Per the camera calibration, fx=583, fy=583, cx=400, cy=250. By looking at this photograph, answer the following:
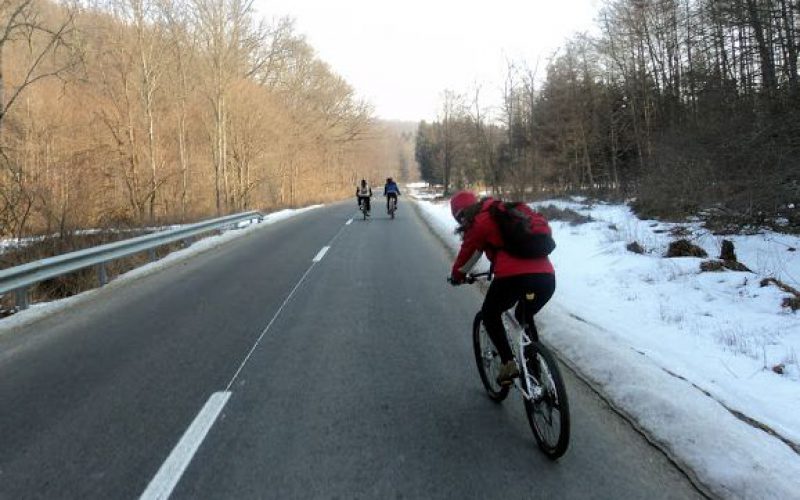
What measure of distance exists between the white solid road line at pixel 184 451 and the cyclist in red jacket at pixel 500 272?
2197mm

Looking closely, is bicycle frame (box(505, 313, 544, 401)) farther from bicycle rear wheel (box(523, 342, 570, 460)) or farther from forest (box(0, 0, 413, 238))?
forest (box(0, 0, 413, 238))

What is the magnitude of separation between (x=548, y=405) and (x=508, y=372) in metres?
0.53

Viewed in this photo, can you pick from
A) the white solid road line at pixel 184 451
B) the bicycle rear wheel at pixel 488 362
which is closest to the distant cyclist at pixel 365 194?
the bicycle rear wheel at pixel 488 362

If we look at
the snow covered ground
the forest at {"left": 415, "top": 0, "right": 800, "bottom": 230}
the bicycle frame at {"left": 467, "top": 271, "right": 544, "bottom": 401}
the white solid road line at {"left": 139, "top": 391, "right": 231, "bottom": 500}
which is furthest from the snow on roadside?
the forest at {"left": 415, "top": 0, "right": 800, "bottom": 230}

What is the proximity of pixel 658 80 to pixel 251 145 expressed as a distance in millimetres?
25562

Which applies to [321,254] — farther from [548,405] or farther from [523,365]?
[548,405]

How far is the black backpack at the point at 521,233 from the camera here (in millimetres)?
3979

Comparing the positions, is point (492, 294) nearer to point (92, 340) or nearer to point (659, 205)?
point (92, 340)

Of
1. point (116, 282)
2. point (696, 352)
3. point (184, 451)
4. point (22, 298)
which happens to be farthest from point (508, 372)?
point (116, 282)

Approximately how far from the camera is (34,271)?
27.7ft

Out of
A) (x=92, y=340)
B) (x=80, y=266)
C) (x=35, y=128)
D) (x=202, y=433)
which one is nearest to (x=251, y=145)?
(x=35, y=128)

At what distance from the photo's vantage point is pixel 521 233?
3967 millimetres

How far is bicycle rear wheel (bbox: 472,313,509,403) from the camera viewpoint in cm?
473

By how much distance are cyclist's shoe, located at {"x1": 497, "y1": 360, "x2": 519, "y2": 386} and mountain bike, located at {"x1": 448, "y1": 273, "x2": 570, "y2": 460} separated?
0.03 meters
